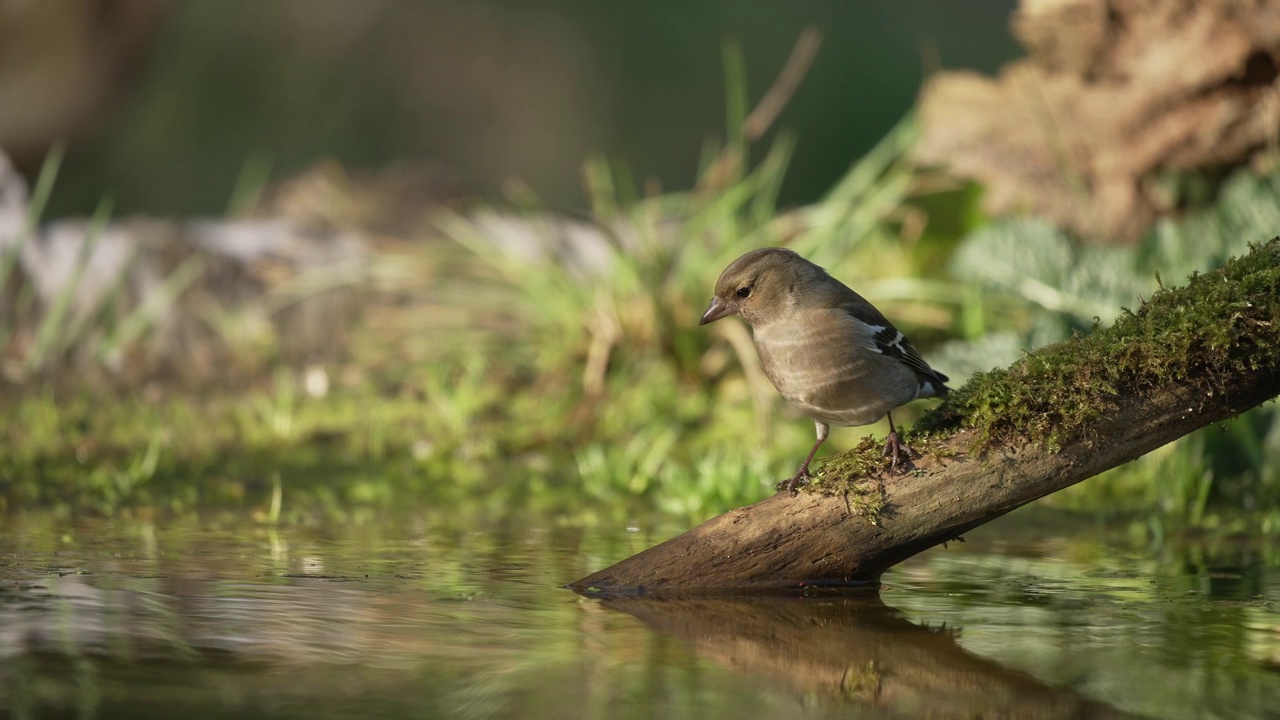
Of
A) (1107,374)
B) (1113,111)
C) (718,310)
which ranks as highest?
(1113,111)

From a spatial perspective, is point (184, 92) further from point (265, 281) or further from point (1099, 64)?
point (1099, 64)

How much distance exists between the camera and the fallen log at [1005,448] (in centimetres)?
318

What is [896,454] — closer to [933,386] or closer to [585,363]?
[933,386]

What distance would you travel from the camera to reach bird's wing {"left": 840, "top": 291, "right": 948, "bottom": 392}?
357 centimetres

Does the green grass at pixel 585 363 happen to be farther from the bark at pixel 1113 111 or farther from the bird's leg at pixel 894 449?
the bird's leg at pixel 894 449

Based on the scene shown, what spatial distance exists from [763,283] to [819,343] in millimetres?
280

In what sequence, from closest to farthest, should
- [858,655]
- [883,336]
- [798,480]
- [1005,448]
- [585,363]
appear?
[858,655], [1005,448], [798,480], [883,336], [585,363]

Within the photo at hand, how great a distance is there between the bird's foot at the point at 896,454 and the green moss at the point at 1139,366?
0.14 meters

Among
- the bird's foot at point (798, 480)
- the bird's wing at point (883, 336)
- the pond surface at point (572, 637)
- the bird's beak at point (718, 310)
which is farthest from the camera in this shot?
the bird's beak at point (718, 310)

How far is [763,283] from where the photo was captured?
12.0ft

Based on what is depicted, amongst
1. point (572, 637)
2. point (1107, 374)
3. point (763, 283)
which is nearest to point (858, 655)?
point (572, 637)

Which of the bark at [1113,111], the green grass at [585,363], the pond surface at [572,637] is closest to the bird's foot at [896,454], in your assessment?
the pond surface at [572,637]

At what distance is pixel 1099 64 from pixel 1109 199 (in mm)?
635

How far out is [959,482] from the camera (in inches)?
126
